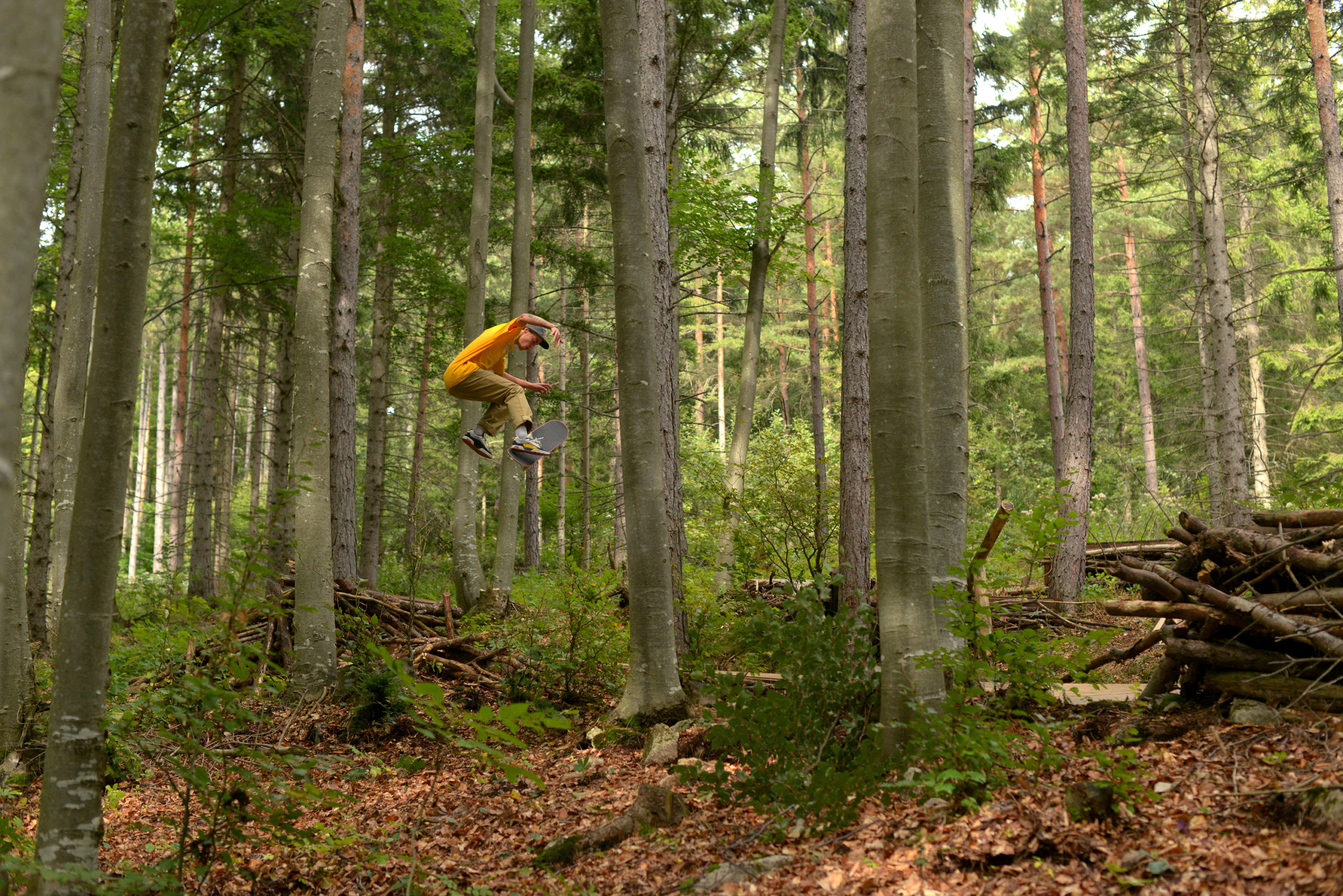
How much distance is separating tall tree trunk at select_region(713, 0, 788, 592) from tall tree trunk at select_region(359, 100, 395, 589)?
613 centimetres

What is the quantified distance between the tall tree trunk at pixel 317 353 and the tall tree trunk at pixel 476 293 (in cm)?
415

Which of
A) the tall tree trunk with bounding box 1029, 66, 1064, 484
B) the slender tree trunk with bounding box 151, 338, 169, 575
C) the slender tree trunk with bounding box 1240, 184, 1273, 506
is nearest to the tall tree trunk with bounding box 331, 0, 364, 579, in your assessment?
the tall tree trunk with bounding box 1029, 66, 1064, 484

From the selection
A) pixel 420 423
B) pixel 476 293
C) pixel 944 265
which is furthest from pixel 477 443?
pixel 420 423

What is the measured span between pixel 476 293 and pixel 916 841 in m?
9.99

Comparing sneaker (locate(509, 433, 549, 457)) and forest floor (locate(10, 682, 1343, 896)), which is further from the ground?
sneaker (locate(509, 433, 549, 457))

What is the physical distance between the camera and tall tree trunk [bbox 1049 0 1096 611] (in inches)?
485

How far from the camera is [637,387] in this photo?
258 inches

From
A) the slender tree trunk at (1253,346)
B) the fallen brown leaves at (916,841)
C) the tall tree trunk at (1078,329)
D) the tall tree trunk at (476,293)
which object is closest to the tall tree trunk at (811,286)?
the tall tree trunk at (1078,329)

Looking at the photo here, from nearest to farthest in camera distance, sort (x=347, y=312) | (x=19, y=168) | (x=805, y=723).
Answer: (x=19, y=168), (x=805, y=723), (x=347, y=312)

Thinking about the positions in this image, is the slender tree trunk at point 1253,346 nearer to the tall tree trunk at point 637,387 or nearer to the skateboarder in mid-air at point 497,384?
the skateboarder in mid-air at point 497,384

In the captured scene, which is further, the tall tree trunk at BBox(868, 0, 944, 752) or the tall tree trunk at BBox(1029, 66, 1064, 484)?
the tall tree trunk at BBox(1029, 66, 1064, 484)

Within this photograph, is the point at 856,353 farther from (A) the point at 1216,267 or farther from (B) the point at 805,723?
(A) the point at 1216,267

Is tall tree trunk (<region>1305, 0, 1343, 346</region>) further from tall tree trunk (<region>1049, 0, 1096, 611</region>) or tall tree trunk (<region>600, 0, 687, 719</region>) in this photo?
tall tree trunk (<region>600, 0, 687, 719</region>)

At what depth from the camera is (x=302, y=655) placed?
7.55 meters
